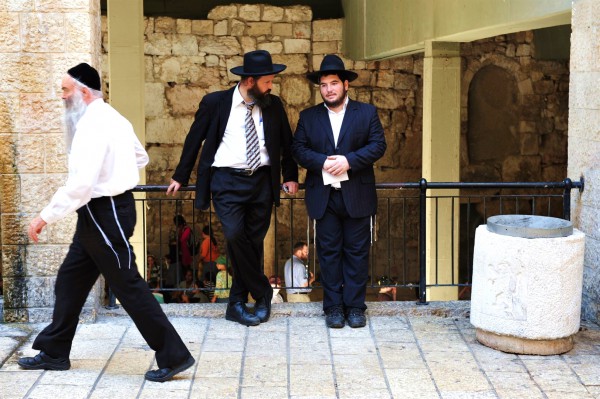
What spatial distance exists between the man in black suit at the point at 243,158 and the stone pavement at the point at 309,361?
1.42 feet

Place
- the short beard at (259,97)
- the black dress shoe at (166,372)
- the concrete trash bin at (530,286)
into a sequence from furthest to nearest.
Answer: the short beard at (259,97) < the concrete trash bin at (530,286) < the black dress shoe at (166,372)

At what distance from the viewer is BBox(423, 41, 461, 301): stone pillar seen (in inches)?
459

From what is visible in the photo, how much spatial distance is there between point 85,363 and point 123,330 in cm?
72

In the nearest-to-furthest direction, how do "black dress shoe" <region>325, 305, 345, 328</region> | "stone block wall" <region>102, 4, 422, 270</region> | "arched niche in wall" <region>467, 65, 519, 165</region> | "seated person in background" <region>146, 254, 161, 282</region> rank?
"black dress shoe" <region>325, 305, 345, 328</region> → "seated person in background" <region>146, 254, 161, 282</region> → "stone block wall" <region>102, 4, 422, 270</region> → "arched niche in wall" <region>467, 65, 519, 165</region>

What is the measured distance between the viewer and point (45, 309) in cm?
651

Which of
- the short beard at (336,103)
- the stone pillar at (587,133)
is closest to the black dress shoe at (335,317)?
the short beard at (336,103)

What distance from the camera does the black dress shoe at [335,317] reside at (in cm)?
640

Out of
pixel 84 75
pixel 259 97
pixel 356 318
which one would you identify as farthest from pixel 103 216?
pixel 356 318

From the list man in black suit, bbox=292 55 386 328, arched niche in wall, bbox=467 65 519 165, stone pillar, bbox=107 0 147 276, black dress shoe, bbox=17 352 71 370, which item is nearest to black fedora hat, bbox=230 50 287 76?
man in black suit, bbox=292 55 386 328

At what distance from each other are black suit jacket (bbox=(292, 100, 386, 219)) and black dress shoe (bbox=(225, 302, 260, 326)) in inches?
30.5

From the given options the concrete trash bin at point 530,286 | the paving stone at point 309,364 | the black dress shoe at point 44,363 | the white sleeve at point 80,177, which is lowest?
the paving stone at point 309,364

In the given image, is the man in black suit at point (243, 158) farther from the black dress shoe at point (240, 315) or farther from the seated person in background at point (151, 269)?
the seated person in background at point (151, 269)

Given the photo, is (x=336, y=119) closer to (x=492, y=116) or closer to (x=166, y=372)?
(x=166, y=372)

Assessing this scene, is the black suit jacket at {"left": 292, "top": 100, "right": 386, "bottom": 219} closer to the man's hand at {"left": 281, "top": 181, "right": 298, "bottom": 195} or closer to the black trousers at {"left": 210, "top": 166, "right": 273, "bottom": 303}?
the man's hand at {"left": 281, "top": 181, "right": 298, "bottom": 195}
